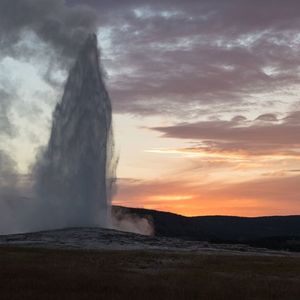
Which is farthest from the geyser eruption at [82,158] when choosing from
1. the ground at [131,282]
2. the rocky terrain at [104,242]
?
the ground at [131,282]

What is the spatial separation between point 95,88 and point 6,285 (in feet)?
178

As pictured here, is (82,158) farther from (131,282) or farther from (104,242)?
(131,282)

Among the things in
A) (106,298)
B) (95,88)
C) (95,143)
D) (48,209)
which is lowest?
(106,298)

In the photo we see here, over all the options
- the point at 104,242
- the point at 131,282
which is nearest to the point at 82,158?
the point at 104,242

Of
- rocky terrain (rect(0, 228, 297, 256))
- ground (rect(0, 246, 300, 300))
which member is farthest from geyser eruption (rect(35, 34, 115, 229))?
ground (rect(0, 246, 300, 300))

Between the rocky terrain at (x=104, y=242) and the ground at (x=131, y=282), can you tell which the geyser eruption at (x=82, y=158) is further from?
the ground at (x=131, y=282)

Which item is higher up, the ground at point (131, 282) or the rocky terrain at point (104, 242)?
the rocky terrain at point (104, 242)

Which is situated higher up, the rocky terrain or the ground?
the rocky terrain

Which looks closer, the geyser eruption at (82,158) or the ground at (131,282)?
the ground at (131,282)

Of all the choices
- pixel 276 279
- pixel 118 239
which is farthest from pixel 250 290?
pixel 118 239

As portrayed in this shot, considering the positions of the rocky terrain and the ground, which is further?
the rocky terrain

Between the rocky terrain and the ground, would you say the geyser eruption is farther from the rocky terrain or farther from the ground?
the ground

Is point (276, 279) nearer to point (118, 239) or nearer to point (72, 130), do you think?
point (118, 239)

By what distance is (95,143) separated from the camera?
74250 mm
